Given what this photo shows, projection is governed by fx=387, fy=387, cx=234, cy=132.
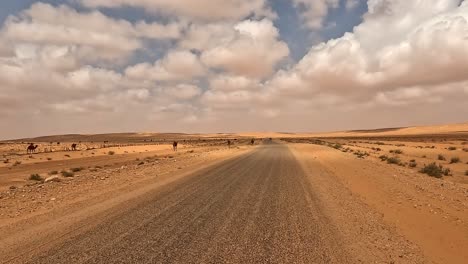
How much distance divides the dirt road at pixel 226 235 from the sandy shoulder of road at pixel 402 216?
5 cm

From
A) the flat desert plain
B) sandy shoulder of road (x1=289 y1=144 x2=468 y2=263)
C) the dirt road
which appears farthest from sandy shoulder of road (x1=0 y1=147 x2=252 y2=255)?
sandy shoulder of road (x1=289 y1=144 x2=468 y2=263)

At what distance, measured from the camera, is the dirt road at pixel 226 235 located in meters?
6.69

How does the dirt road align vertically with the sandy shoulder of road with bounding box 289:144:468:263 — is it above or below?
above

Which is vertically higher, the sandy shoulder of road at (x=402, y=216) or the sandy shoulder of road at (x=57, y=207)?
the sandy shoulder of road at (x=57, y=207)

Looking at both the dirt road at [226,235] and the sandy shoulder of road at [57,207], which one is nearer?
the dirt road at [226,235]

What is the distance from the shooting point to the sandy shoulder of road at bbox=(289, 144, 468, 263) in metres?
7.44

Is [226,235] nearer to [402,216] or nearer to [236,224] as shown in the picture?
[236,224]

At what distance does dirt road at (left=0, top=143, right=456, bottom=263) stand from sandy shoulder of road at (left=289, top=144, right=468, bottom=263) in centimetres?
5

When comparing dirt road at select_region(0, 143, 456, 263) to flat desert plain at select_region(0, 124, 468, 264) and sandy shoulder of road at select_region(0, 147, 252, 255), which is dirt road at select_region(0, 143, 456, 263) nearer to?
flat desert plain at select_region(0, 124, 468, 264)

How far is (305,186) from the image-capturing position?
1566 cm

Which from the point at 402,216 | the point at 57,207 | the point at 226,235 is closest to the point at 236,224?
the point at 226,235

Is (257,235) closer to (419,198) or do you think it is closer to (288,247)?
(288,247)

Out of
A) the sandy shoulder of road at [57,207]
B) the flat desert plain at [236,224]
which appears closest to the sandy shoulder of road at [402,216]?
the flat desert plain at [236,224]

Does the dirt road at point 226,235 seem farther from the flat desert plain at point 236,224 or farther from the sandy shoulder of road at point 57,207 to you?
the sandy shoulder of road at point 57,207
